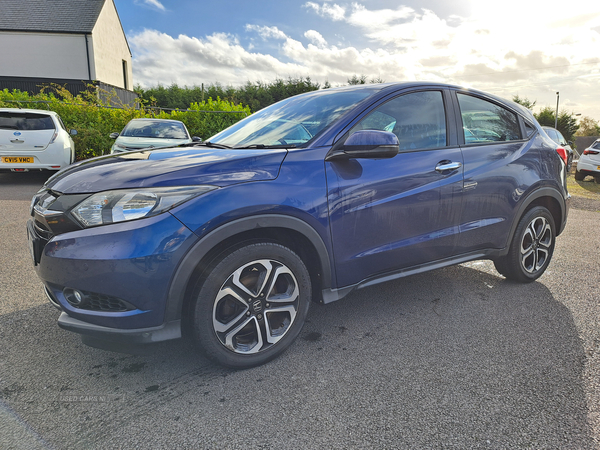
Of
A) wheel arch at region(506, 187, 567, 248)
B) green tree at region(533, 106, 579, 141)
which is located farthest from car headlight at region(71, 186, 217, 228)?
green tree at region(533, 106, 579, 141)

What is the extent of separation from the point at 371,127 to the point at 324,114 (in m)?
0.34

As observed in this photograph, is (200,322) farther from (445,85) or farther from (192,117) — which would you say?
(192,117)

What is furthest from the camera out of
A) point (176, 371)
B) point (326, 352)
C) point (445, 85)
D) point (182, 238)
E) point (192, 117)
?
point (192, 117)

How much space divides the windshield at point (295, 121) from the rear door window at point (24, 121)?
24.1ft

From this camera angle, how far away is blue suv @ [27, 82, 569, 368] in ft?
6.95

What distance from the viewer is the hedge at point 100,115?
12.6 m

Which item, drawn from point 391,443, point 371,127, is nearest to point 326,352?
point 391,443

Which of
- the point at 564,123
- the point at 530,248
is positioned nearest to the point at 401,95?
the point at 530,248

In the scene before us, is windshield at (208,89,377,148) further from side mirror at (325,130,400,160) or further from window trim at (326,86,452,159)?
side mirror at (325,130,400,160)

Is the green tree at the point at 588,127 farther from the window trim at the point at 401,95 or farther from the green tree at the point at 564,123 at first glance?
the window trim at the point at 401,95

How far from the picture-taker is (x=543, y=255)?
3.99 metres

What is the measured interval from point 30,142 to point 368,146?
869cm

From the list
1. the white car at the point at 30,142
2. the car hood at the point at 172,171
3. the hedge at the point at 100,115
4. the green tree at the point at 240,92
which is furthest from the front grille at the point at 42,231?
the green tree at the point at 240,92

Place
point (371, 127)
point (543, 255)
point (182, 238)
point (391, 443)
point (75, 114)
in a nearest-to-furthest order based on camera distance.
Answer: point (391, 443) < point (182, 238) < point (371, 127) < point (543, 255) < point (75, 114)
